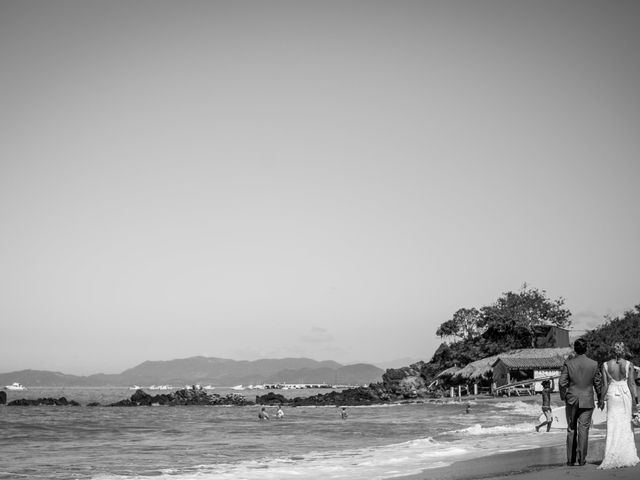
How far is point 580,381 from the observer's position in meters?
9.71

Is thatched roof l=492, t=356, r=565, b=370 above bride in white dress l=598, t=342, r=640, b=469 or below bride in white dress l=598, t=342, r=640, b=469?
above

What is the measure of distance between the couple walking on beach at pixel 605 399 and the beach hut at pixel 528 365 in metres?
44.4

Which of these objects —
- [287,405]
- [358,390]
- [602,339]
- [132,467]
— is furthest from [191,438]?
[358,390]

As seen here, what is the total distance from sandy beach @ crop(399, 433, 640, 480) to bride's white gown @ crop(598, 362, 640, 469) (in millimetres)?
137

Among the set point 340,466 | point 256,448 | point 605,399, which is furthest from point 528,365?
point 605,399

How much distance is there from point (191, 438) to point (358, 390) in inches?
1844

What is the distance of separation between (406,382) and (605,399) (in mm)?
60916

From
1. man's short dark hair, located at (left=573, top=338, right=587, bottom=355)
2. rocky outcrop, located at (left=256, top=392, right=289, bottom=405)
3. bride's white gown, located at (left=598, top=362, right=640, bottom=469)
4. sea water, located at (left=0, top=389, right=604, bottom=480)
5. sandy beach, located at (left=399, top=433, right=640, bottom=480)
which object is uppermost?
man's short dark hair, located at (left=573, top=338, right=587, bottom=355)

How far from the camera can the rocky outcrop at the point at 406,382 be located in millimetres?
66000

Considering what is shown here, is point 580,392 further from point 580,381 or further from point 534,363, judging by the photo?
point 534,363

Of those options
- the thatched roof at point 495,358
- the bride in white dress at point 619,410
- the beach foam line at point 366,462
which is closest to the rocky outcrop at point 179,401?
the thatched roof at point 495,358

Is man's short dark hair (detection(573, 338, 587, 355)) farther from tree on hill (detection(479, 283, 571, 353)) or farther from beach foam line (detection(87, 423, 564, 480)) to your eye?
tree on hill (detection(479, 283, 571, 353))

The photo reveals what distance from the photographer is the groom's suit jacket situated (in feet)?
31.6

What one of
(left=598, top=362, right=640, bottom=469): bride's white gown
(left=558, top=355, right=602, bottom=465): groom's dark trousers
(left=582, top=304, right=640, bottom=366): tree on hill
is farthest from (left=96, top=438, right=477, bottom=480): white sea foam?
(left=582, top=304, right=640, bottom=366): tree on hill
